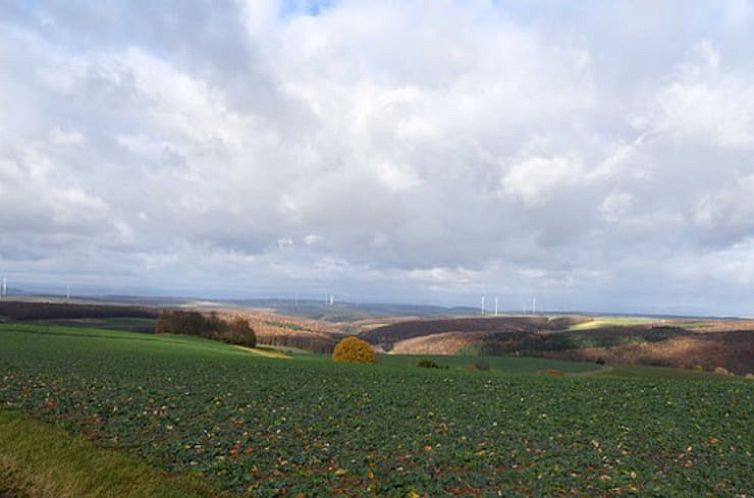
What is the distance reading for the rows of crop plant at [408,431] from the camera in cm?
1316

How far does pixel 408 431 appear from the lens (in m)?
18.9

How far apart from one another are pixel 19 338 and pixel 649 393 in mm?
56342

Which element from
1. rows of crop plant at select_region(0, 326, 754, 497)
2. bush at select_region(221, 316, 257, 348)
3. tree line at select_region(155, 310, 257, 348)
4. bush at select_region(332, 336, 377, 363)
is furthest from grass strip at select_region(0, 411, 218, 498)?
tree line at select_region(155, 310, 257, 348)

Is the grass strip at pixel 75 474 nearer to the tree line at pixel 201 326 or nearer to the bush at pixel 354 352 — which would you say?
the bush at pixel 354 352

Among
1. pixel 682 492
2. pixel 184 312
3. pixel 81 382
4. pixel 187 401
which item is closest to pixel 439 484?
pixel 682 492

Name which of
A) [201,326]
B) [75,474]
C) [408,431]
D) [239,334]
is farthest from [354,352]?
[201,326]

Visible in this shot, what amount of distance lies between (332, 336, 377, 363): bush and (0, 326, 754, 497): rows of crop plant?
2517 centimetres

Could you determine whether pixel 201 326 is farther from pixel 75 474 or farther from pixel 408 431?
pixel 75 474

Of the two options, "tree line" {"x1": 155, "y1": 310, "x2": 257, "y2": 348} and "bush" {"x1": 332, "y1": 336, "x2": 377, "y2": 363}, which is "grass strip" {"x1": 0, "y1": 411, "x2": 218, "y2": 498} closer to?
"bush" {"x1": 332, "y1": 336, "x2": 377, "y2": 363}

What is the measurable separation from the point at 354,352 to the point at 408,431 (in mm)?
41511

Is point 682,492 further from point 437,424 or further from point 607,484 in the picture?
point 437,424

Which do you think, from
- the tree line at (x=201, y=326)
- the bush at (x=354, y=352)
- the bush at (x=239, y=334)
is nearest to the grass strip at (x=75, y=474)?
the bush at (x=354, y=352)

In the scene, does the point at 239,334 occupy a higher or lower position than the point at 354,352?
lower

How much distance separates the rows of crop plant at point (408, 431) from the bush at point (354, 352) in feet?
82.6
